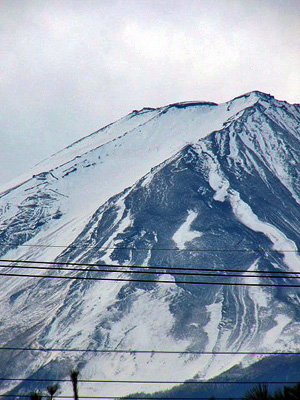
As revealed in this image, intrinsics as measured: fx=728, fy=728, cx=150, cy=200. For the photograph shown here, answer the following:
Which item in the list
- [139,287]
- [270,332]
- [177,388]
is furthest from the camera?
[139,287]

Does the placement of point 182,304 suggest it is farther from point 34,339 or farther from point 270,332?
point 34,339

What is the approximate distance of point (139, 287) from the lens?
190000 mm

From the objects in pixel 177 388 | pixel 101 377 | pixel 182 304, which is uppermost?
pixel 182 304

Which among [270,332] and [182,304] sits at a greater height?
[182,304]

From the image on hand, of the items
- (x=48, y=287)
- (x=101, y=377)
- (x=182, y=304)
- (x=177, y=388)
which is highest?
(x=48, y=287)

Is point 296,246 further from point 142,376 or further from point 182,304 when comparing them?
point 142,376

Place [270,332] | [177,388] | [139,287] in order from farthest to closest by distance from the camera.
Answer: [139,287] → [270,332] → [177,388]

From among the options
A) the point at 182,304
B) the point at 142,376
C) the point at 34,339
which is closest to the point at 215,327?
the point at 182,304

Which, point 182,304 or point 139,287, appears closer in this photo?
point 182,304

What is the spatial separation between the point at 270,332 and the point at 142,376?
3064 cm

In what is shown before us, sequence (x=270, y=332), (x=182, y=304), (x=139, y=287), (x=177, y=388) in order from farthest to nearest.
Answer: (x=139, y=287)
(x=182, y=304)
(x=270, y=332)
(x=177, y=388)

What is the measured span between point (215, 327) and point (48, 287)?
5125 cm

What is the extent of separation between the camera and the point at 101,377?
15212 cm

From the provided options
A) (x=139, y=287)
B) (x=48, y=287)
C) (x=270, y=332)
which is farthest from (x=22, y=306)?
(x=270, y=332)
